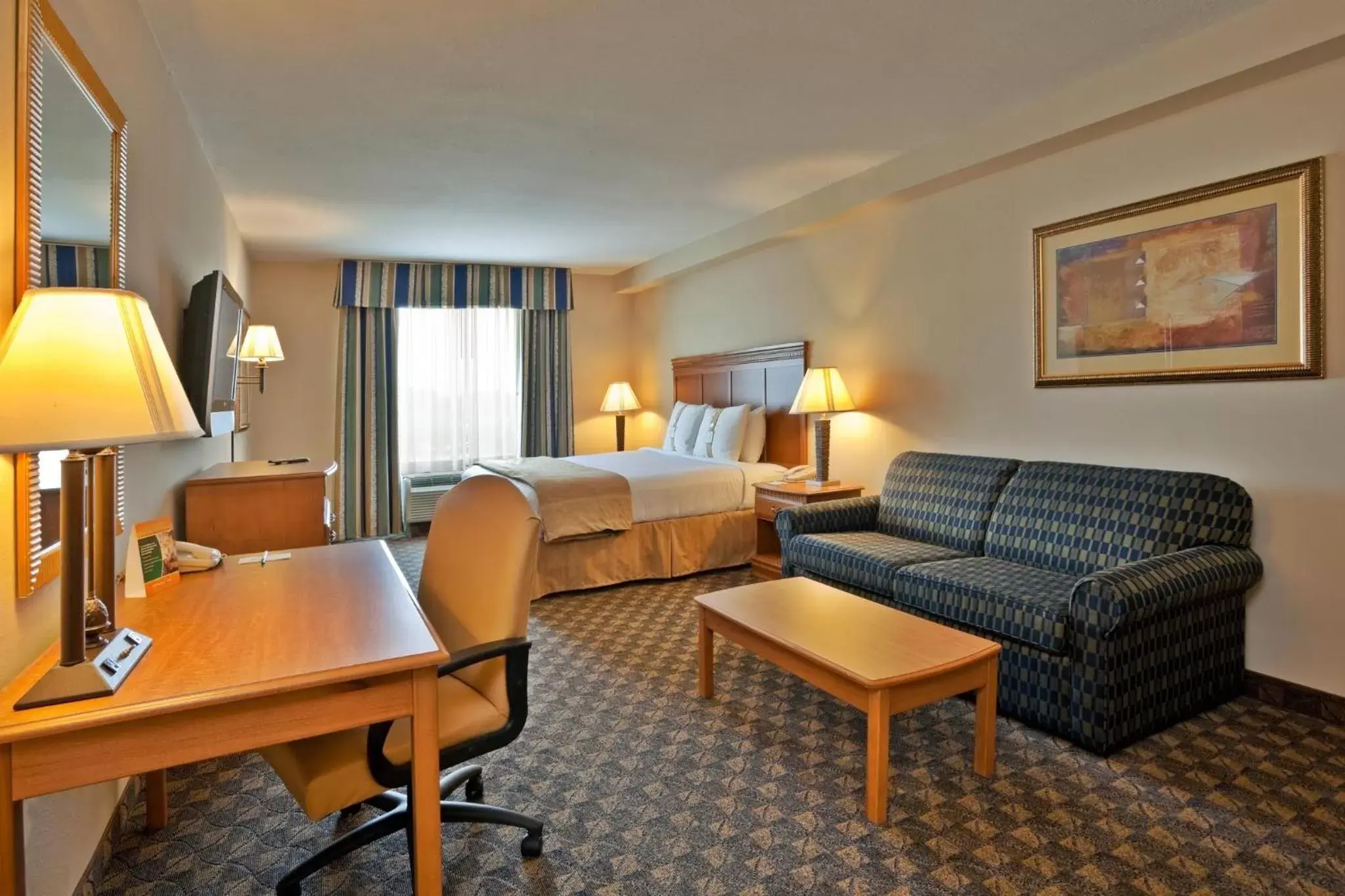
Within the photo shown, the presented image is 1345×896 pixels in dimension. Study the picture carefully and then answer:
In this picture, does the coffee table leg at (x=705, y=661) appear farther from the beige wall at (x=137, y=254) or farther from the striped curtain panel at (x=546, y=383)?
the striped curtain panel at (x=546, y=383)

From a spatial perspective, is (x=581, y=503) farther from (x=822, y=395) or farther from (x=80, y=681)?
(x=80, y=681)

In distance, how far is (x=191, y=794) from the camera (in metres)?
2.24

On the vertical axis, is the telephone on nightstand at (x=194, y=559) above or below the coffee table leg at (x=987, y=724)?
above

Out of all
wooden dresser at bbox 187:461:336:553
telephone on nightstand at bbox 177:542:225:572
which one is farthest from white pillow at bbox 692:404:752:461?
telephone on nightstand at bbox 177:542:225:572

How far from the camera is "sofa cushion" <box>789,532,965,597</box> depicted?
3.22 meters

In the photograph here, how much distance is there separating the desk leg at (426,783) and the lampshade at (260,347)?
338 cm

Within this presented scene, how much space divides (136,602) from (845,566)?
8.85 ft

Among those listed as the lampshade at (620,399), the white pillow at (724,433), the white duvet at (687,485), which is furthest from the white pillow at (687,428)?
the lampshade at (620,399)

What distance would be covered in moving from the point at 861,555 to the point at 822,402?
1.31 meters

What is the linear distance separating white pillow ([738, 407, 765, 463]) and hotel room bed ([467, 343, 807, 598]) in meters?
0.09

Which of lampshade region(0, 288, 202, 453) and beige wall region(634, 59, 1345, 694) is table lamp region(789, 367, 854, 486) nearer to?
beige wall region(634, 59, 1345, 694)

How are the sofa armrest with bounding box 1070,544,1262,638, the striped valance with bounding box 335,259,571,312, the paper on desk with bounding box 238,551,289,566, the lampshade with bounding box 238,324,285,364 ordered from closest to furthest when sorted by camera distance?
the paper on desk with bounding box 238,551,289,566
the sofa armrest with bounding box 1070,544,1262,638
the lampshade with bounding box 238,324,285,364
the striped valance with bounding box 335,259,571,312

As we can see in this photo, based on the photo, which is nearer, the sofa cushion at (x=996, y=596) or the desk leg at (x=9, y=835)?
the desk leg at (x=9, y=835)

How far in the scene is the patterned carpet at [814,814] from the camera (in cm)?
180
